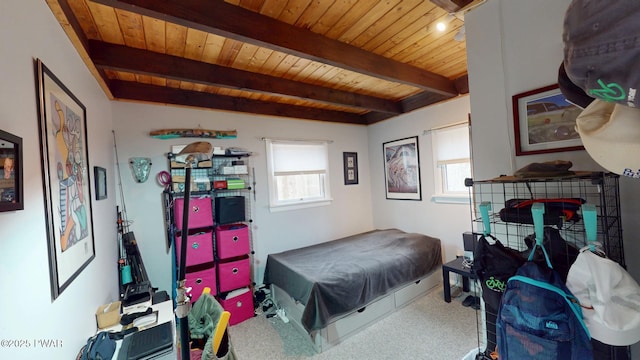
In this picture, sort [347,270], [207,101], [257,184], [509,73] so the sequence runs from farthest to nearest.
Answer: [257,184] → [207,101] → [347,270] → [509,73]

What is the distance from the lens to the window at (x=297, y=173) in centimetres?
346

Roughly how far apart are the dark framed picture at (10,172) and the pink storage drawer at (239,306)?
224 cm

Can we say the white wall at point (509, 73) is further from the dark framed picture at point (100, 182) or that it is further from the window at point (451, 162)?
the dark framed picture at point (100, 182)

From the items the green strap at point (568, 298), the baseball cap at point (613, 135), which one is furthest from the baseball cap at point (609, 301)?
the baseball cap at point (613, 135)

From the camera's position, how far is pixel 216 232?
2.82m

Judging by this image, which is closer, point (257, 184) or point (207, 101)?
point (207, 101)

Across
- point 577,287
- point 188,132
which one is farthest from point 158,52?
point 577,287

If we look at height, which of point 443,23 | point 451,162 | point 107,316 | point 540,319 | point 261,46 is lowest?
point 107,316

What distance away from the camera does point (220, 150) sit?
113 inches

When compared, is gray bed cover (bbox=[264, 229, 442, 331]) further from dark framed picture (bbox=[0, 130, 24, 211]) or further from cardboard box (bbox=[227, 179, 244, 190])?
dark framed picture (bbox=[0, 130, 24, 211])

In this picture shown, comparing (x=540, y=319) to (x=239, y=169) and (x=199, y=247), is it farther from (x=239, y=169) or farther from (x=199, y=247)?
(x=239, y=169)

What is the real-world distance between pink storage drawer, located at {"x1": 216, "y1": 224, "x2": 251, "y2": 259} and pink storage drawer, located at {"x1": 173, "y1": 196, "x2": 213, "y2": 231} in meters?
0.18

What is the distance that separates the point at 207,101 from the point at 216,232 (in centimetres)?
149

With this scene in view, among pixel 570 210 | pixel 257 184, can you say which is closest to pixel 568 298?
pixel 570 210
